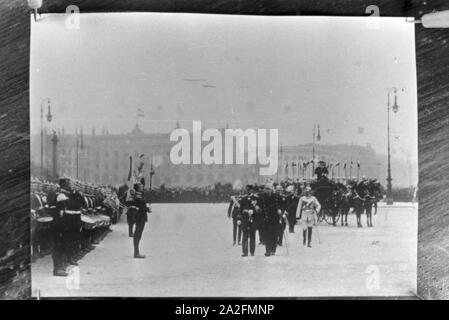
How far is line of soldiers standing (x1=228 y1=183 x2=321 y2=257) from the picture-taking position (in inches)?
59.0

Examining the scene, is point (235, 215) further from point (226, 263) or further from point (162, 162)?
point (162, 162)

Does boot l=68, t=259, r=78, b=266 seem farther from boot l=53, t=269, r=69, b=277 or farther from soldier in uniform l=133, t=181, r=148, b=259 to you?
soldier in uniform l=133, t=181, r=148, b=259

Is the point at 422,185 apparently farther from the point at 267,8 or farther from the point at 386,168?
the point at 267,8

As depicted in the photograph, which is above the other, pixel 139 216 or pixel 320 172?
pixel 320 172

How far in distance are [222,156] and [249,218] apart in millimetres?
209

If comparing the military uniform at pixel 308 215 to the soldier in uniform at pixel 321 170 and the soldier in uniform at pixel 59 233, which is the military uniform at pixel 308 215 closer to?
the soldier in uniform at pixel 321 170

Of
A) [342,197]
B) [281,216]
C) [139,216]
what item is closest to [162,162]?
[139,216]

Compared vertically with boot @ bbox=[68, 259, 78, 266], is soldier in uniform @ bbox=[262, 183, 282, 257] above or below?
above

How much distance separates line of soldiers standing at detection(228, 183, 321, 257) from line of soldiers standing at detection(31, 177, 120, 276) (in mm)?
382

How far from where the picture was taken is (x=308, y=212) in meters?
1.51

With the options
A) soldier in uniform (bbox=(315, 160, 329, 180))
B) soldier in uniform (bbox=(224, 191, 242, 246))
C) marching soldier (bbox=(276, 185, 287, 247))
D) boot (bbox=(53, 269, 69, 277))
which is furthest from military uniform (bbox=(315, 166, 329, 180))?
boot (bbox=(53, 269, 69, 277))

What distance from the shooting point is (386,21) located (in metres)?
1.51
